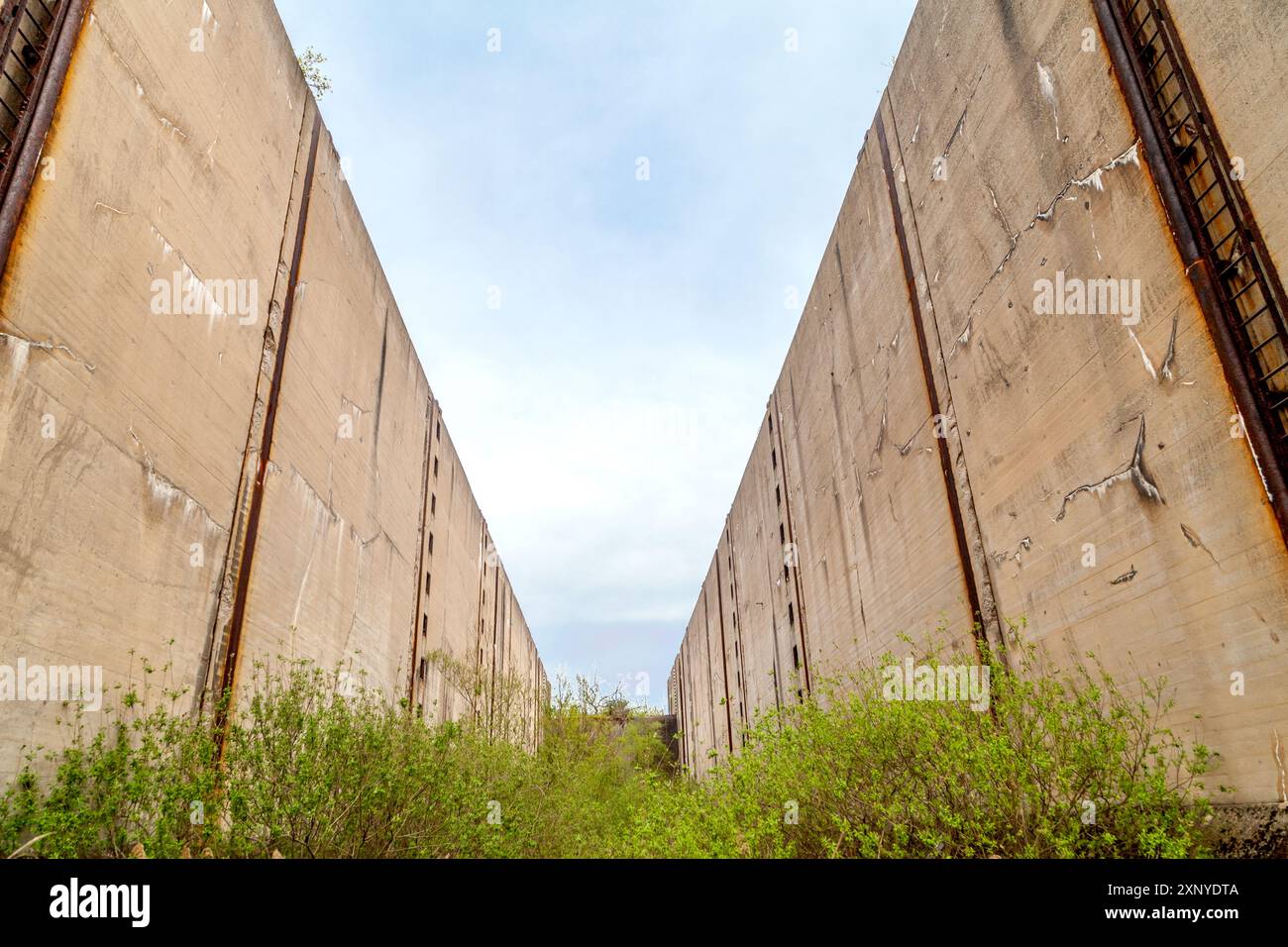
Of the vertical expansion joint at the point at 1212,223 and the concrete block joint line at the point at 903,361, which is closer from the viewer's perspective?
the vertical expansion joint at the point at 1212,223

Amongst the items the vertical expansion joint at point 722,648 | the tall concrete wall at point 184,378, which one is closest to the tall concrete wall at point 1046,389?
the tall concrete wall at point 184,378

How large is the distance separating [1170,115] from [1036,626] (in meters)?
3.72

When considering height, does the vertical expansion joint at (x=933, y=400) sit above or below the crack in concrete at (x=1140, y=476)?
above

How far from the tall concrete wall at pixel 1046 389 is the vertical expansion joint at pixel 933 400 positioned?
1.3 inches

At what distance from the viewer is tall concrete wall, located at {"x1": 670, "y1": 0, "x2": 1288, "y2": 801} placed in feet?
12.8

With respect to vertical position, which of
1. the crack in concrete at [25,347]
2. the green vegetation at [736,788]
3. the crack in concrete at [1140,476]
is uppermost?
the crack in concrete at [25,347]

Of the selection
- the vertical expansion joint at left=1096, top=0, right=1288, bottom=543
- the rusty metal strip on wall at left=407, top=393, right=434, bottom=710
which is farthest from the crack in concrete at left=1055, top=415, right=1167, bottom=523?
the rusty metal strip on wall at left=407, top=393, right=434, bottom=710

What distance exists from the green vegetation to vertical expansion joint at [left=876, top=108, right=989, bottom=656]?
0.83 m

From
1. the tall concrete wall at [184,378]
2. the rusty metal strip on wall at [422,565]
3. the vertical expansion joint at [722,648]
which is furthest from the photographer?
the vertical expansion joint at [722,648]

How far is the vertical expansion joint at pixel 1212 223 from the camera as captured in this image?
12.3 ft

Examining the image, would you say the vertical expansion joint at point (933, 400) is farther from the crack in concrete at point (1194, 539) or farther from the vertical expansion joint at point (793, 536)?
the vertical expansion joint at point (793, 536)

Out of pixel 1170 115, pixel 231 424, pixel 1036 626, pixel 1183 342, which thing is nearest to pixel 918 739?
pixel 1036 626

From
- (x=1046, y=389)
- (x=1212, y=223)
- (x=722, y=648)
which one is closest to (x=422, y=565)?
(x=1046, y=389)

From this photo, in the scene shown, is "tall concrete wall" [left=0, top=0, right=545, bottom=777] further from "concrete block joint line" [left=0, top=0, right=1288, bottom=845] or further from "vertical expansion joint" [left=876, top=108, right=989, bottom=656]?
"vertical expansion joint" [left=876, top=108, right=989, bottom=656]
